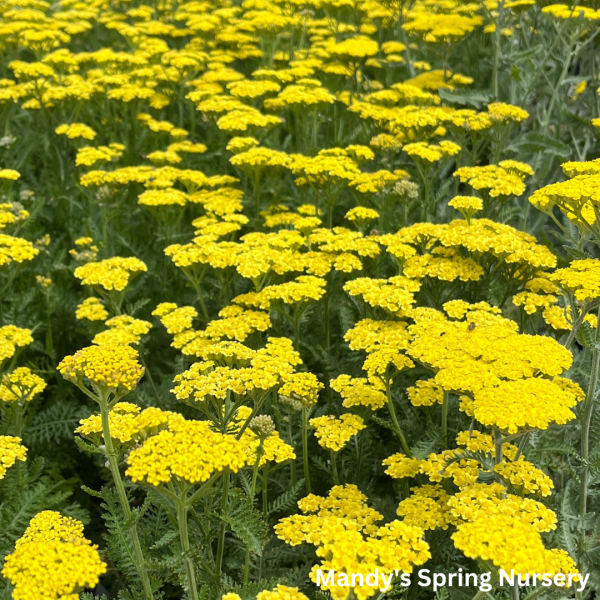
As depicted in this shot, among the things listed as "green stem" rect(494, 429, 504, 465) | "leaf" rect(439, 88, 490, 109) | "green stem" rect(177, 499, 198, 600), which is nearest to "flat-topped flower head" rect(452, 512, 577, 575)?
"green stem" rect(494, 429, 504, 465)

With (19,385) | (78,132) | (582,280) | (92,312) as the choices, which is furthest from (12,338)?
(582,280)

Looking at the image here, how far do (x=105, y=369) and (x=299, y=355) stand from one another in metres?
1.54

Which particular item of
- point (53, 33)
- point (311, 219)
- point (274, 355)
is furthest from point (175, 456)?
point (53, 33)

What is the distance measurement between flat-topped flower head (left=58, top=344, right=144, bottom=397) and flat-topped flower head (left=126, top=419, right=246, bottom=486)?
1.16 ft

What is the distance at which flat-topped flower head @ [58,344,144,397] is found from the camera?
2.28m

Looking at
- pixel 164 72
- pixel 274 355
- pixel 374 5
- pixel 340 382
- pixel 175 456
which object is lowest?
pixel 340 382

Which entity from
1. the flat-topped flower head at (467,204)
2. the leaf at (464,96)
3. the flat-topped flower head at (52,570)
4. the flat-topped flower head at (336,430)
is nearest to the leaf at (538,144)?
the leaf at (464,96)

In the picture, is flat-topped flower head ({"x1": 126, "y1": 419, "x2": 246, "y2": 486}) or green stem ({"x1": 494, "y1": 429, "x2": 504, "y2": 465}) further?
green stem ({"x1": 494, "y1": 429, "x2": 504, "y2": 465})

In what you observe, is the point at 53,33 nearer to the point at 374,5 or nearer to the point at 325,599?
the point at 374,5

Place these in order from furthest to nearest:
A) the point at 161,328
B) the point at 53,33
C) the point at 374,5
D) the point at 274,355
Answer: the point at 374,5 → the point at 53,33 → the point at 161,328 → the point at 274,355

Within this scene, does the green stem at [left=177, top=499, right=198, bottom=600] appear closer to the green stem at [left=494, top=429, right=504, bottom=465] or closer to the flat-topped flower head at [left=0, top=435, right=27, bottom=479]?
the flat-topped flower head at [left=0, top=435, right=27, bottom=479]

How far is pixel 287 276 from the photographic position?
4402 millimetres

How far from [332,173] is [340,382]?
5.43ft

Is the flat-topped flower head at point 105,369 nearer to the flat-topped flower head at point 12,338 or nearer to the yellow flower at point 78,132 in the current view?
the flat-topped flower head at point 12,338
